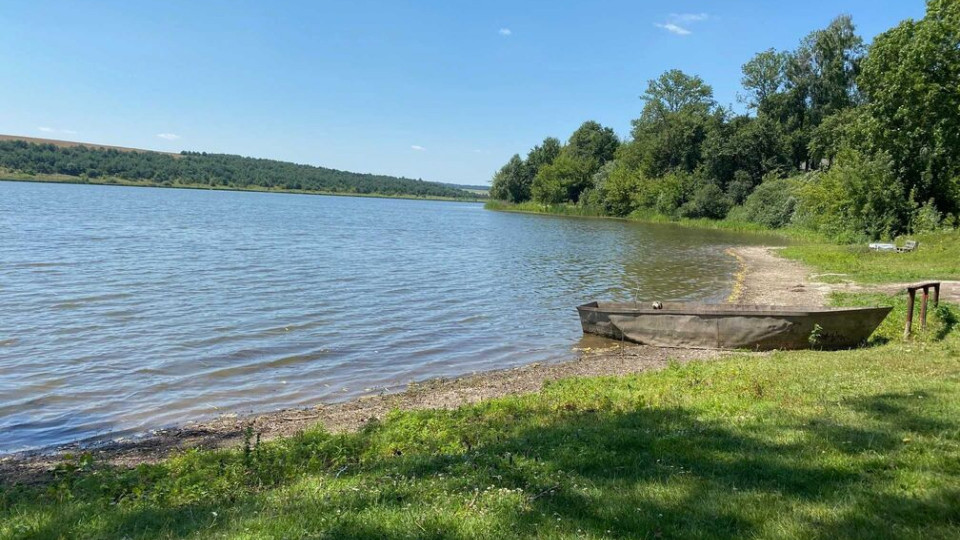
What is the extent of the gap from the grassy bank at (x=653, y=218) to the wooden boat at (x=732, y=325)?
3855cm

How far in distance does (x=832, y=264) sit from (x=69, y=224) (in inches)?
2000

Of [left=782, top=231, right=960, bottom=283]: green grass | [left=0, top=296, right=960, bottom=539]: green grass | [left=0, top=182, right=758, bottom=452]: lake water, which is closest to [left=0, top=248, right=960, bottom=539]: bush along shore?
[left=0, top=296, right=960, bottom=539]: green grass

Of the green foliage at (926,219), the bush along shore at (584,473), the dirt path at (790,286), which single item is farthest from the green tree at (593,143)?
the bush along shore at (584,473)

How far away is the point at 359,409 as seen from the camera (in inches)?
413

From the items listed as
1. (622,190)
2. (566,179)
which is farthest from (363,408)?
(566,179)

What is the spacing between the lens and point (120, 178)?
166 meters

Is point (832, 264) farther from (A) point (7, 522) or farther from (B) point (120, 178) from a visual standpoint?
(B) point (120, 178)

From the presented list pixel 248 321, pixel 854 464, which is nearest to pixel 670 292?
pixel 248 321

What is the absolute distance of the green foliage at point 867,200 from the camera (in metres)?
39.3

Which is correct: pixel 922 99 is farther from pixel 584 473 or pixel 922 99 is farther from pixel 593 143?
pixel 593 143

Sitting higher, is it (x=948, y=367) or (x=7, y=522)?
(x=948, y=367)

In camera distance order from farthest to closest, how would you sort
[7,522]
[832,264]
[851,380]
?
[832,264] → [851,380] → [7,522]

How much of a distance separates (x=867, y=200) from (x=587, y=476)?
1682 inches

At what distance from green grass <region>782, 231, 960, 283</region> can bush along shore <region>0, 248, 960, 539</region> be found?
1596 centimetres
